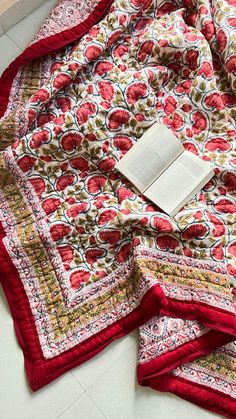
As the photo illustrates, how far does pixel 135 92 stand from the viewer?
1.43 m

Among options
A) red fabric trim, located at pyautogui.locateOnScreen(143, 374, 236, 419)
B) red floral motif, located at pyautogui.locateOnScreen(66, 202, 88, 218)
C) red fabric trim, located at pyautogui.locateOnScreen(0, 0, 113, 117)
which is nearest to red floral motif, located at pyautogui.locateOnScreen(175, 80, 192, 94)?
red fabric trim, located at pyautogui.locateOnScreen(0, 0, 113, 117)

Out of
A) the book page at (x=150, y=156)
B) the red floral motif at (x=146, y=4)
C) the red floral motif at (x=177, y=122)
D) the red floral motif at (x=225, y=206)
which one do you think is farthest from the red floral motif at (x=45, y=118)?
the red floral motif at (x=225, y=206)

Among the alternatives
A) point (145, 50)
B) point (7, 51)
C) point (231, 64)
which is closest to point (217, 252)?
point (231, 64)

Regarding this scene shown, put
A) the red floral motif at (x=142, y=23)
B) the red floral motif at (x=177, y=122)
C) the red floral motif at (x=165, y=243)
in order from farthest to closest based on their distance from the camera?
1. the red floral motif at (x=142, y=23)
2. the red floral motif at (x=177, y=122)
3. the red floral motif at (x=165, y=243)

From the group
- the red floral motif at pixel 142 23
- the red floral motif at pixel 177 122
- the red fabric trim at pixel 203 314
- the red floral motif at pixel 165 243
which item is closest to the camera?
the red fabric trim at pixel 203 314

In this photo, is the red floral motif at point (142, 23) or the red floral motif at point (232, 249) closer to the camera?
the red floral motif at point (232, 249)

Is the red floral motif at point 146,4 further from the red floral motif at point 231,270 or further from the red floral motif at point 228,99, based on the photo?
the red floral motif at point 231,270

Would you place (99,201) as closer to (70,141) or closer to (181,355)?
(70,141)

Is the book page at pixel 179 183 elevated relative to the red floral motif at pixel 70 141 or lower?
lower

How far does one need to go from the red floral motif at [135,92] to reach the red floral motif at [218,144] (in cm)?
26

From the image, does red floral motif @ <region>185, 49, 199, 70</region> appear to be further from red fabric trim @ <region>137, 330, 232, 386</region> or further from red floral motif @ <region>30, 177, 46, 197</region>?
red fabric trim @ <region>137, 330, 232, 386</region>

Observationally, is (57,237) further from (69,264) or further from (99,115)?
(99,115)

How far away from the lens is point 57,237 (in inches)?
54.1

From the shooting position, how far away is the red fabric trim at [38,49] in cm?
147
